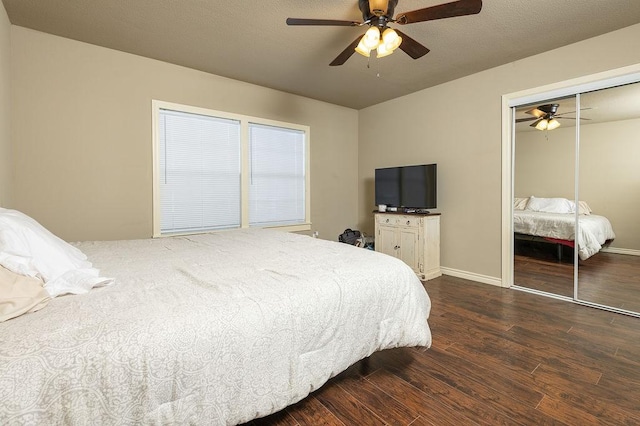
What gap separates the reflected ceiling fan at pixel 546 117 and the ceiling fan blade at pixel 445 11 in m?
1.92

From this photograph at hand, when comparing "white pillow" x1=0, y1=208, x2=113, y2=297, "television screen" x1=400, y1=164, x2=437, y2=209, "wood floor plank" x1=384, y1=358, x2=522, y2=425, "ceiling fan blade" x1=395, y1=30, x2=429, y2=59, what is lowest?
"wood floor plank" x1=384, y1=358, x2=522, y2=425

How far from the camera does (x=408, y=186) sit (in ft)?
13.1

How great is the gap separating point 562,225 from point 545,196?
34 centimetres

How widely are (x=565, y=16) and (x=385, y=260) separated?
2.58 metres

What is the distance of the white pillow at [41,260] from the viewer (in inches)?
43.4

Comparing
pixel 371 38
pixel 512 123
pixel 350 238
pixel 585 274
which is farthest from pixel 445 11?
pixel 350 238

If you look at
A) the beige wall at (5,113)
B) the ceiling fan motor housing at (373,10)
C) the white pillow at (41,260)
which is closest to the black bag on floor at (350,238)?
the ceiling fan motor housing at (373,10)

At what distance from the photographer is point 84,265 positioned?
57.1 inches

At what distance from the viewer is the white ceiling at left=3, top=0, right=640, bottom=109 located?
2.26 m

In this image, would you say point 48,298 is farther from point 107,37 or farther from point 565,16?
point 565,16

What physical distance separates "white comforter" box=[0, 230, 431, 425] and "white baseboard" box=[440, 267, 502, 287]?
221 cm

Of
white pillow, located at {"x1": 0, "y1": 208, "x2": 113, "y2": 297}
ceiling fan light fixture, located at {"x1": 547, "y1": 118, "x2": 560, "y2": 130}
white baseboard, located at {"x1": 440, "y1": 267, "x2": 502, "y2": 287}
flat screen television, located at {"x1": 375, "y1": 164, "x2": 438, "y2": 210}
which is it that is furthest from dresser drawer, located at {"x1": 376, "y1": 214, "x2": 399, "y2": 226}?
white pillow, located at {"x1": 0, "y1": 208, "x2": 113, "y2": 297}

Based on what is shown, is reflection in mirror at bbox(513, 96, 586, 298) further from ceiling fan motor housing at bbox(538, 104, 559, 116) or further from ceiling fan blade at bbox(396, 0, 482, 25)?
ceiling fan blade at bbox(396, 0, 482, 25)

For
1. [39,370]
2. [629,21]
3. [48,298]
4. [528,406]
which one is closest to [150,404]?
[39,370]
